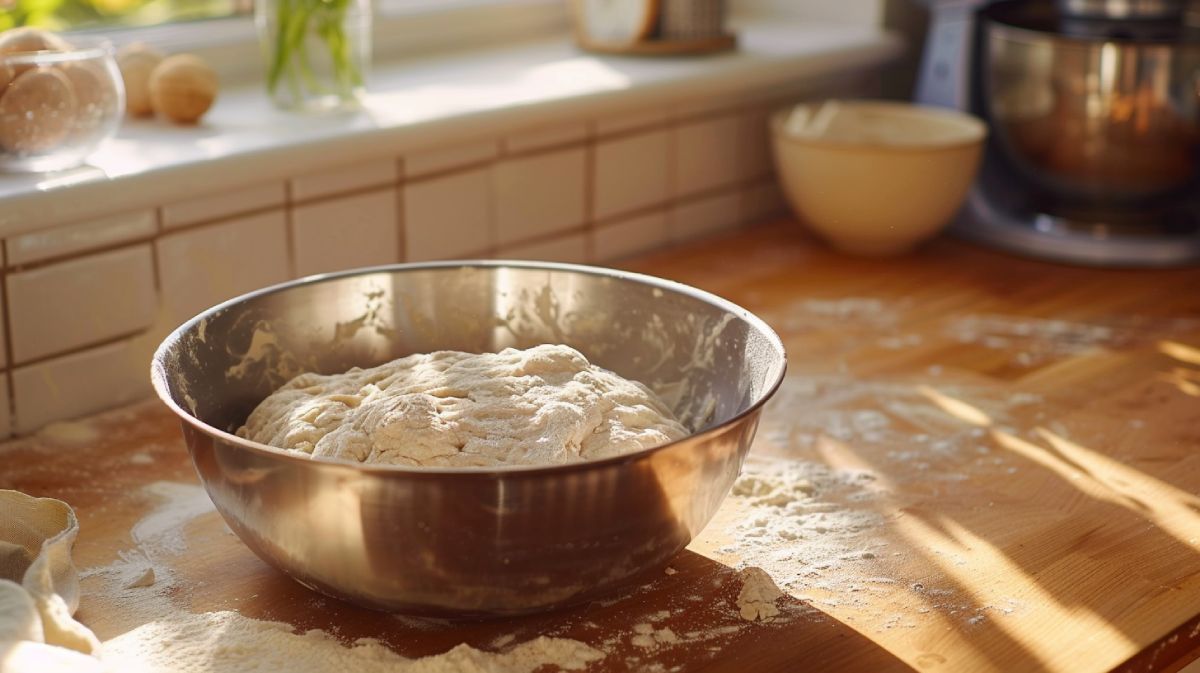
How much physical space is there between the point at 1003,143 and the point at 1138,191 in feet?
0.56

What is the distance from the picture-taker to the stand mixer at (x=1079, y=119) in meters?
1.52

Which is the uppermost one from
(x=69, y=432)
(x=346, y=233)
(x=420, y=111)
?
(x=420, y=111)

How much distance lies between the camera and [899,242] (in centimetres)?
163

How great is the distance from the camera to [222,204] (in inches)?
47.5

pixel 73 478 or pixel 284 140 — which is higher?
pixel 284 140

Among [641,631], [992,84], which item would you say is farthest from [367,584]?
[992,84]

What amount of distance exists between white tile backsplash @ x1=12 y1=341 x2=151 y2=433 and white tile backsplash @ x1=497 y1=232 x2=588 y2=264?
436 mm

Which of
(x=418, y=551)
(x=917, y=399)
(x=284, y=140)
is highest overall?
(x=284, y=140)

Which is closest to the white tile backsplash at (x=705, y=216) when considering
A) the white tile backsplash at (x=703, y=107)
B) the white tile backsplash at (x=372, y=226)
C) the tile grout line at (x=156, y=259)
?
the white tile backsplash at (x=372, y=226)

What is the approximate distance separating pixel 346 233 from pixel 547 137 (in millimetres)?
282

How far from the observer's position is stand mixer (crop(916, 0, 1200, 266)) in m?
1.52

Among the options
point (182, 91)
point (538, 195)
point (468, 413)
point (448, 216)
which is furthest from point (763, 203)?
point (468, 413)

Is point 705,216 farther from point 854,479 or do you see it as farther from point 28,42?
point 28,42

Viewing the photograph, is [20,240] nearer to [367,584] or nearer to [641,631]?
[367,584]
